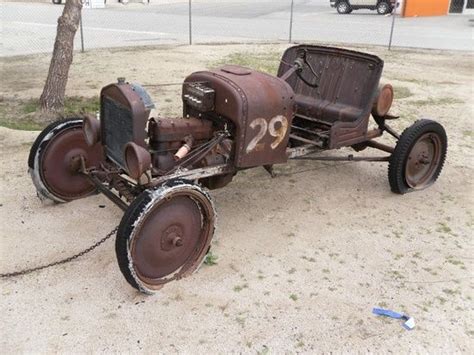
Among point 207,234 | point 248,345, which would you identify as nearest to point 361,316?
point 248,345

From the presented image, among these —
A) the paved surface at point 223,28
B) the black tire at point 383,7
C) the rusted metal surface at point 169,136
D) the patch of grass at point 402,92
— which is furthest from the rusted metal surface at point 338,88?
the black tire at point 383,7

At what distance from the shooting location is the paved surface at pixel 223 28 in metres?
15.0

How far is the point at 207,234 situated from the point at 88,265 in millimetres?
939

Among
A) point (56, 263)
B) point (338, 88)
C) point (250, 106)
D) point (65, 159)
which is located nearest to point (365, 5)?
point (338, 88)

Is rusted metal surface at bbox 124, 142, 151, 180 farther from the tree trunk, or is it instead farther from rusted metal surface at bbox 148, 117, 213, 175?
the tree trunk

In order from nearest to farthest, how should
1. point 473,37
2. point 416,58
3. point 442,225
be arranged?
point 442,225
point 416,58
point 473,37

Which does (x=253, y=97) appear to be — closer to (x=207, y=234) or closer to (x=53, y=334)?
(x=207, y=234)

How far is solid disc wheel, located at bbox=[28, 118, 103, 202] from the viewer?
4145 mm

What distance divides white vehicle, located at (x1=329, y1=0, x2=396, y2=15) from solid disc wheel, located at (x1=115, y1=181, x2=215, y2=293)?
916 inches

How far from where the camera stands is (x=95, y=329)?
3.02 meters

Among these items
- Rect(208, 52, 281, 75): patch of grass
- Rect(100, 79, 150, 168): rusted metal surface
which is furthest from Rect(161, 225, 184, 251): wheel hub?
Rect(208, 52, 281, 75): patch of grass

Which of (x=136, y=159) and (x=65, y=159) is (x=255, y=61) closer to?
(x=65, y=159)

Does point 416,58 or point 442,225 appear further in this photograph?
point 416,58

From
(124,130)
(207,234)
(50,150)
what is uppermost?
(124,130)
